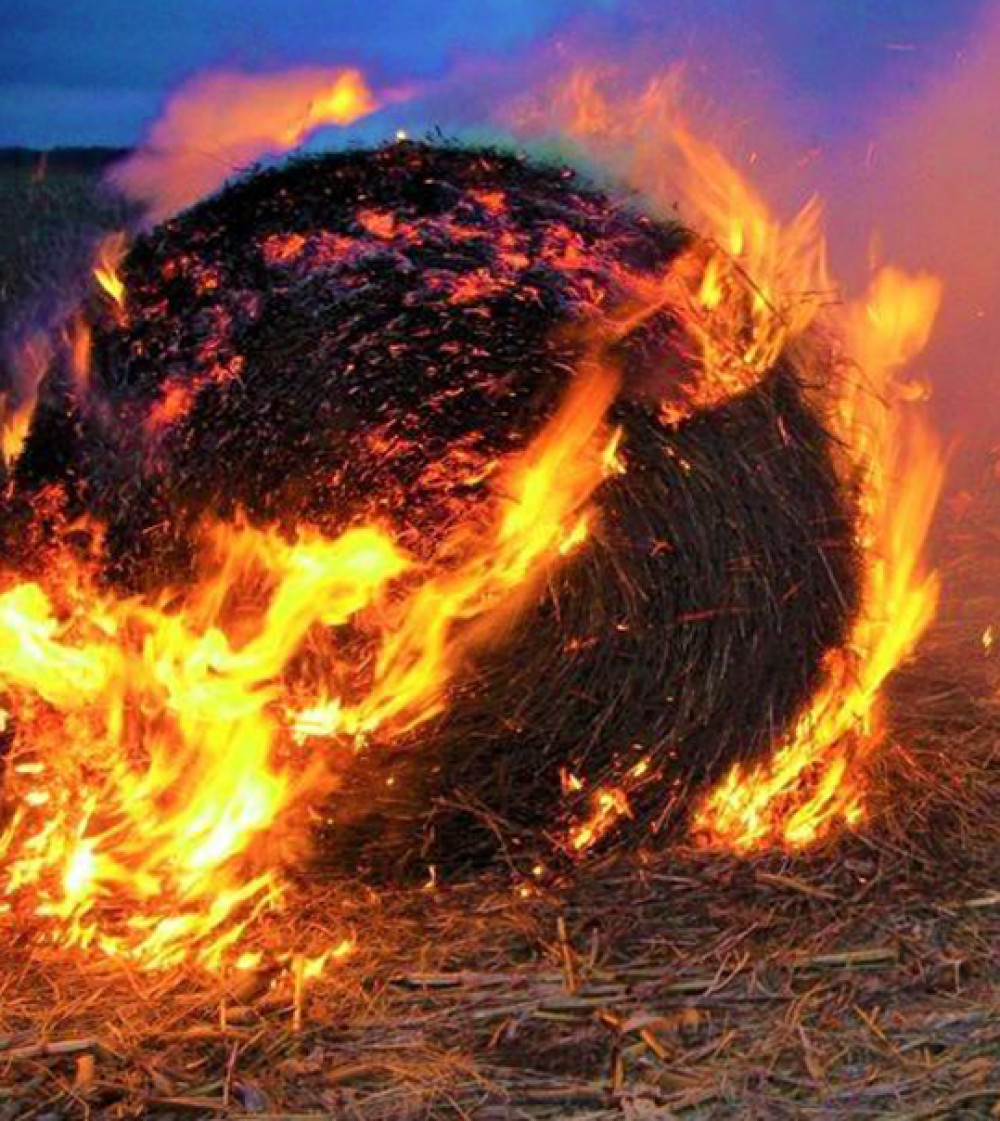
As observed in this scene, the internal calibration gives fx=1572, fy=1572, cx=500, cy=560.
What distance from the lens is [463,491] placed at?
3.71 m

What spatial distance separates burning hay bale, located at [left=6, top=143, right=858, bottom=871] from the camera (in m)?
3.67

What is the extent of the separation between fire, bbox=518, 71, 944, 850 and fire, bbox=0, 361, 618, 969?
0.45 meters

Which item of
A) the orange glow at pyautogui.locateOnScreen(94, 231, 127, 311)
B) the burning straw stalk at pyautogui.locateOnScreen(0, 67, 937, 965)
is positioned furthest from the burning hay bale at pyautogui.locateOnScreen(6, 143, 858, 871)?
the orange glow at pyautogui.locateOnScreen(94, 231, 127, 311)

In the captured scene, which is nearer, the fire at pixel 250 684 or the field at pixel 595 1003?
the field at pixel 595 1003

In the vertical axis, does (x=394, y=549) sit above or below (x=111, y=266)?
below

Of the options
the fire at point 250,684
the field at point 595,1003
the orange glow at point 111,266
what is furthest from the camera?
the orange glow at point 111,266

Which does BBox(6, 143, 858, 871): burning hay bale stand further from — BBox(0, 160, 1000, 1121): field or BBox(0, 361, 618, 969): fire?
BBox(0, 160, 1000, 1121): field

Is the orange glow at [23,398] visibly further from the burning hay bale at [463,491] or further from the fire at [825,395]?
the fire at [825,395]

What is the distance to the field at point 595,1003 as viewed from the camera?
295cm

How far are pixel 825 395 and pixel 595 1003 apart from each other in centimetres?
175

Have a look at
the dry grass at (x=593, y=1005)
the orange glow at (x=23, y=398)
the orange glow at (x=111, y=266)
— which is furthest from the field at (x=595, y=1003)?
the orange glow at (x=111, y=266)

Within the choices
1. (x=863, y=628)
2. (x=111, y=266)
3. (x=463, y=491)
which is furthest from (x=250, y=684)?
(x=863, y=628)

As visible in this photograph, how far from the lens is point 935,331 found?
Result: 1143 cm

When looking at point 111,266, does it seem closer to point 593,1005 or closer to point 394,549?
point 394,549
